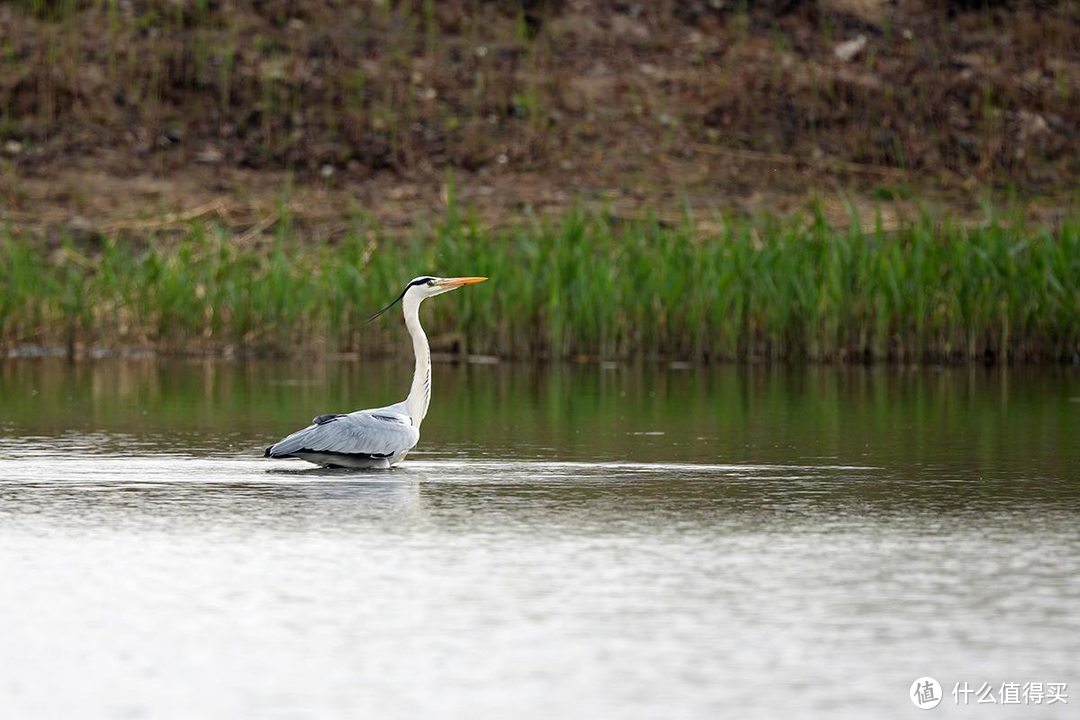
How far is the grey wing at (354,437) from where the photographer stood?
24.3ft

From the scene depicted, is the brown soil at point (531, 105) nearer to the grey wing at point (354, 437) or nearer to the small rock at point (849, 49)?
the small rock at point (849, 49)

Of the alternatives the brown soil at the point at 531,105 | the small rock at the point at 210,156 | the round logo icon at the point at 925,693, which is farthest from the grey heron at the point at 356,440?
the small rock at the point at 210,156

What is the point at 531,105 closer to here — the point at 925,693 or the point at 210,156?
the point at 210,156

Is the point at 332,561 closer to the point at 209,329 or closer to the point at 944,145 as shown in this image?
the point at 209,329

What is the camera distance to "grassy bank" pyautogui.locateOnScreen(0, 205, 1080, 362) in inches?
553

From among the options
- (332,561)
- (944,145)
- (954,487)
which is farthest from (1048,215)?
(332,561)

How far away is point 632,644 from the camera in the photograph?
14.3 ft

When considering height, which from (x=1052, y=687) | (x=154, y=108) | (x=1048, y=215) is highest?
(x=154, y=108)

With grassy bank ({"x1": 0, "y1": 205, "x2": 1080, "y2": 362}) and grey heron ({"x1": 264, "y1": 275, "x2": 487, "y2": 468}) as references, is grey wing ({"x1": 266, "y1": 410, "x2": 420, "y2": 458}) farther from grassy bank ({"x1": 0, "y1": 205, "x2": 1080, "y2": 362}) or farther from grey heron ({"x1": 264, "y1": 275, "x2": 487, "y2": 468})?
grassy bank ({"x1": 0, "y1": 205, "x2": 1080, "y2": 362})

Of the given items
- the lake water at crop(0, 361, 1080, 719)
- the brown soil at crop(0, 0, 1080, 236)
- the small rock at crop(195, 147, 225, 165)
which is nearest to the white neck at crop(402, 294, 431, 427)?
the lake water at crop(0, 361, 1080, 719)

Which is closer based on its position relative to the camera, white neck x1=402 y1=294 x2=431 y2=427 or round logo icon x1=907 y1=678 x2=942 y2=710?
round logo icon x1=907 y1=678 x2=942 y2=710

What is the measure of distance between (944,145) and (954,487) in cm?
1556

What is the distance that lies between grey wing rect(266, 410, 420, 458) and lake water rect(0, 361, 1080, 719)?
115mm

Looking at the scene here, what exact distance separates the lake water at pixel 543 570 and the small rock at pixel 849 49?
1416cm
